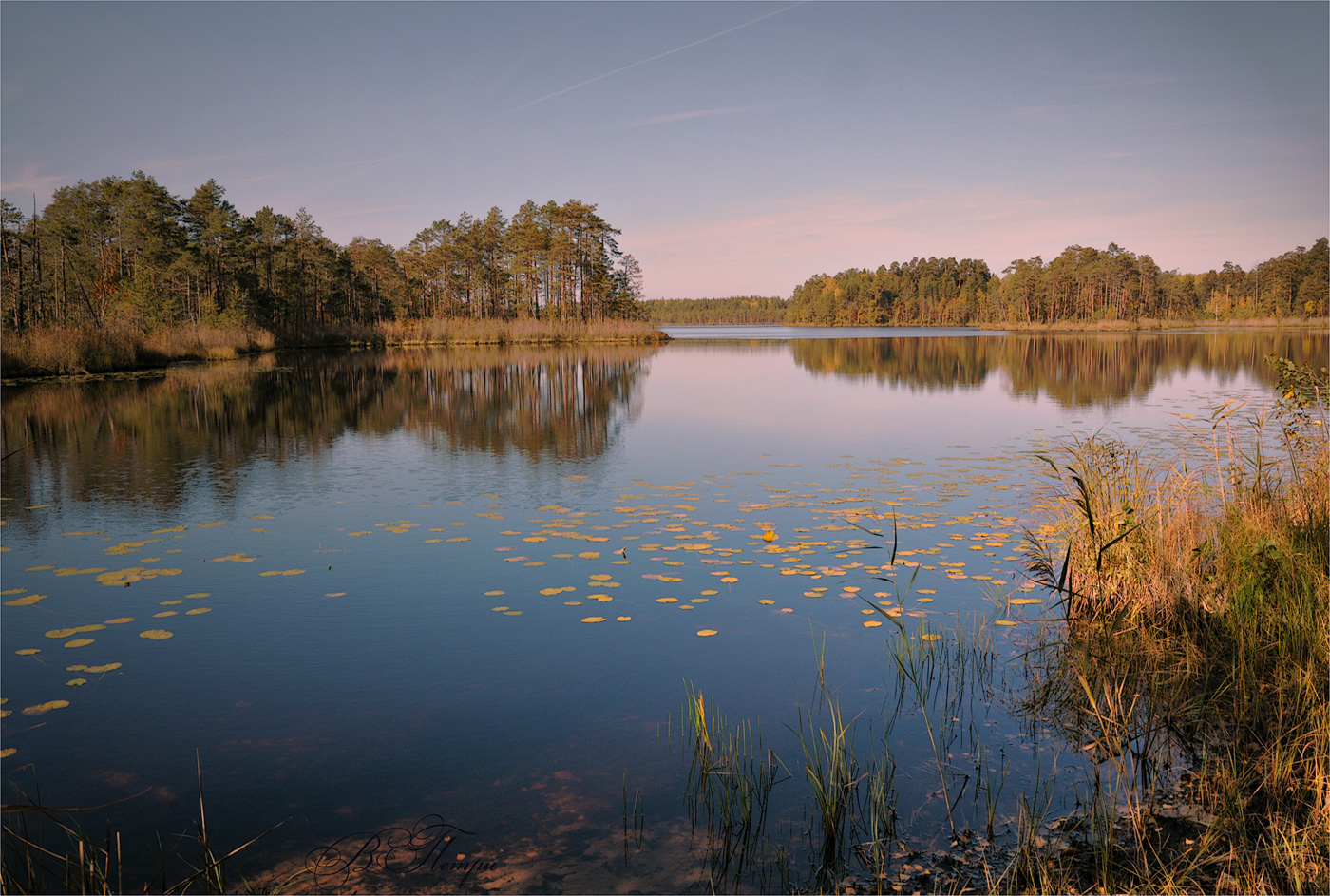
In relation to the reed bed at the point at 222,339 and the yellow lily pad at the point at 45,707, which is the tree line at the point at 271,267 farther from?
the yellow lily pad at the point at 45,707

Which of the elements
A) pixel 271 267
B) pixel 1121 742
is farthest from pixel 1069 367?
pixel 271 267

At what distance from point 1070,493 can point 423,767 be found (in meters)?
6.37

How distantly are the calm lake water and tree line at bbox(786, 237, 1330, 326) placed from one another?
10772 cm

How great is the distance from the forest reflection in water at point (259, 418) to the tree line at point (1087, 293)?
99.4 meters

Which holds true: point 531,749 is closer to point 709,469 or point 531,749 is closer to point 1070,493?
point 1070,493

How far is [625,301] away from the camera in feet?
286

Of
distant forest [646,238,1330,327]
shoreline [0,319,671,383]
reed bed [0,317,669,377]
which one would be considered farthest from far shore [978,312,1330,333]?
reed bed [0,317,669,377]

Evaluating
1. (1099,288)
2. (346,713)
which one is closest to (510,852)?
(346,713)

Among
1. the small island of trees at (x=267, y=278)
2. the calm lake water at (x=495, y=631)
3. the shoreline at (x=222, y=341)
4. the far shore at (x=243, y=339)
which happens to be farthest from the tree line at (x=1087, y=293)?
the calm lake water at (x=495, y=631)

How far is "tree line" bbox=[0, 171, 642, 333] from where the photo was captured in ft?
147

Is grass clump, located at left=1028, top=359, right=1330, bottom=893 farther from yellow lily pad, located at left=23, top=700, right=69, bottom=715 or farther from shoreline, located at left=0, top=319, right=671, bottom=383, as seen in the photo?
shoreline, located at left=0, top=319, right=671, bottom=383

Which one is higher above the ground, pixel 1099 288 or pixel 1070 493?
pixel 1099 288

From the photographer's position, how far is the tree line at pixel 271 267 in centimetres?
4488

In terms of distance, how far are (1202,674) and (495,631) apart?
15.4 ft
